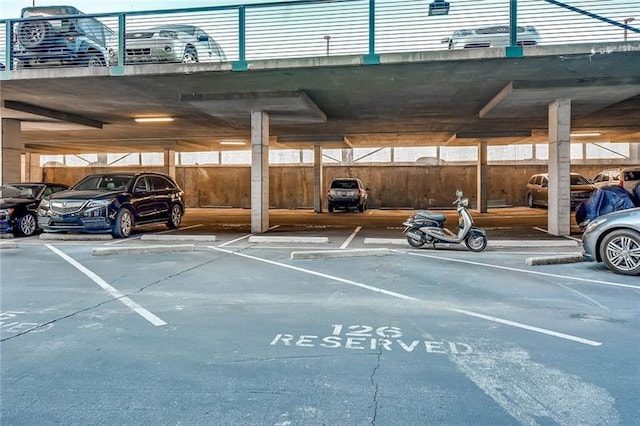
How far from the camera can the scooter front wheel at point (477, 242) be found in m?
9.44

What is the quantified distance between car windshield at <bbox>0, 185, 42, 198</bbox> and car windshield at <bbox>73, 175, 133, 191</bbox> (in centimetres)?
155

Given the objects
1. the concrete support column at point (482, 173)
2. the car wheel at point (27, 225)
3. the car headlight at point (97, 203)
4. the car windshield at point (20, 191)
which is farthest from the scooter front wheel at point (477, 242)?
the concrete support column at point (482, 173)

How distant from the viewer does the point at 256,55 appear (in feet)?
33.8

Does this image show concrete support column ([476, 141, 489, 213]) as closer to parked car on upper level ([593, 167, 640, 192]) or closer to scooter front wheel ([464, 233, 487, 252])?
parked car on upper level ([593, 167, 640, 192])

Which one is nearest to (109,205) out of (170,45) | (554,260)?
(170,45)

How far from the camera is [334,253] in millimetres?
8656

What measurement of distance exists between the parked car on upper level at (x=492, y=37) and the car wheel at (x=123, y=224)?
886cm

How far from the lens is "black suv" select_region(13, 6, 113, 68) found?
10891 millimetres

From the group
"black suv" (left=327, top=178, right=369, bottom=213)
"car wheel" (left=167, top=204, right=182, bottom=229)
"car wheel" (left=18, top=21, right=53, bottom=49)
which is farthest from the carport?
"black suv" (left=327, top=178, right=369, bottom=213)

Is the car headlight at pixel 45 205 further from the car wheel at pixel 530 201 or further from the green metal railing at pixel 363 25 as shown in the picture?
the car wheel at pixel 530 201

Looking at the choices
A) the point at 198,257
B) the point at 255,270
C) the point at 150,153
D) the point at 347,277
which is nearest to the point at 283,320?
the point at 347,277

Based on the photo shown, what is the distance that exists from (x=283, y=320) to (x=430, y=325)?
56.2 inches

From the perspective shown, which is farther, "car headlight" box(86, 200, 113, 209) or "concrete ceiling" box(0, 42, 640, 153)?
"car headlight" box(86, 200, 113, 209)

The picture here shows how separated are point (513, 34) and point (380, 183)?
1851cm
